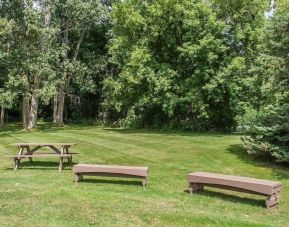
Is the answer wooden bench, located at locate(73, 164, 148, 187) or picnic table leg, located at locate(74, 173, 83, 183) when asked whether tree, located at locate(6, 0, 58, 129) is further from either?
wooden bench, located at locate(73, 164, 148, 187)

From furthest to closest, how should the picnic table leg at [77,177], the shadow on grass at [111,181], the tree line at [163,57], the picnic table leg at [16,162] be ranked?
the tree line at [163,57] < the picnic table leg at [16,162] < the shadow on grass at [111,181] < the picnic table leg at [77,177]

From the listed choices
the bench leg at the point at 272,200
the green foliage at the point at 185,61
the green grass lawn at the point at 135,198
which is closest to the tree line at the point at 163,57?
the green foliage at the point at 185,61

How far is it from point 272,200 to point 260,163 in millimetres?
5797

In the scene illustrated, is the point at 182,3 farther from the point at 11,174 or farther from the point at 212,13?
the point at 11,174

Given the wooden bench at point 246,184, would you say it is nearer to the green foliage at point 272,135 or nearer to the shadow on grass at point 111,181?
the shadow on grass at point 111,181

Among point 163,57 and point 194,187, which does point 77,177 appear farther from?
point 163,57

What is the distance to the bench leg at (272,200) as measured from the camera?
28.5 feet

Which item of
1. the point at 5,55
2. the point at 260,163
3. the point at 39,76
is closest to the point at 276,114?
the point at 260,163

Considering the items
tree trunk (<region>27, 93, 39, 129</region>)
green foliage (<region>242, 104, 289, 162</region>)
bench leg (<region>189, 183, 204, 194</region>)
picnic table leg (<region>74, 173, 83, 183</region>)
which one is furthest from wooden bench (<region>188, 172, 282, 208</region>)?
tree trunk (<region>27, 93, 39, 129</region>)

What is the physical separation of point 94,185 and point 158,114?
19873 mm

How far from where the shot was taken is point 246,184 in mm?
8828

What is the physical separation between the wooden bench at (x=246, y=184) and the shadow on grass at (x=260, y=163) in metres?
3.49

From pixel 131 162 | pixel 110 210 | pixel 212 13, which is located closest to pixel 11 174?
pixel 131 162

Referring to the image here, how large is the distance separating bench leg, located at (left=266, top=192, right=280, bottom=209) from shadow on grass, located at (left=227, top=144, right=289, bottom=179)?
3435 millimetres
